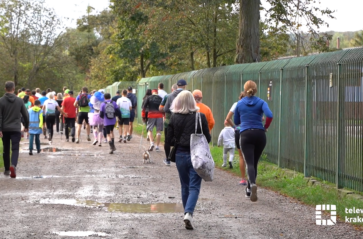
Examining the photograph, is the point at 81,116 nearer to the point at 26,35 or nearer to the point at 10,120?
the point at 10,120

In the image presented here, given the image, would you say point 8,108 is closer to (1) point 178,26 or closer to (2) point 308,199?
(2) point 308,199

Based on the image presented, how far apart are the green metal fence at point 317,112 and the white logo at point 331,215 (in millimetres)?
682

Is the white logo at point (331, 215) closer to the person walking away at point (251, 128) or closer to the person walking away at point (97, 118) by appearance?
the person walking away at point (251, 128)

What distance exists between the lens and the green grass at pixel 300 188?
1006 centimetres

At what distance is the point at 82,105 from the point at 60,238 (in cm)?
1729

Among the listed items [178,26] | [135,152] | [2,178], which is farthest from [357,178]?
[178,26]

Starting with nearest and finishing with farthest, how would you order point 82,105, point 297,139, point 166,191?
point 166,191, point 297,139, point 82,105

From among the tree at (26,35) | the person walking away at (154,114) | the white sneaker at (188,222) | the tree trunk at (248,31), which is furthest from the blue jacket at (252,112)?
the tree at (26,35)

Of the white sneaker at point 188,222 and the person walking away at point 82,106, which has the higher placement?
the person walking away at point 82,106

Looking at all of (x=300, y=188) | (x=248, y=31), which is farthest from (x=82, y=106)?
(x=300, y=188)

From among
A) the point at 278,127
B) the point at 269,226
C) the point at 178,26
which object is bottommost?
the point at 269,226

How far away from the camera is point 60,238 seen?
765 centimetres

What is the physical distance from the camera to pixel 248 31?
69.3 ft

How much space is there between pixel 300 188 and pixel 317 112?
150 cm
